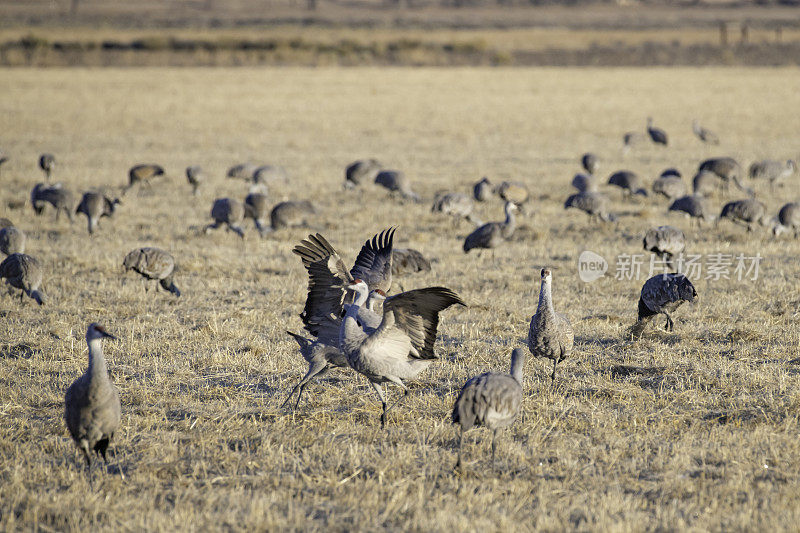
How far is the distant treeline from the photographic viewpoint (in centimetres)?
4847

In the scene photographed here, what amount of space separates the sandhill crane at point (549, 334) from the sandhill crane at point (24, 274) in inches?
203

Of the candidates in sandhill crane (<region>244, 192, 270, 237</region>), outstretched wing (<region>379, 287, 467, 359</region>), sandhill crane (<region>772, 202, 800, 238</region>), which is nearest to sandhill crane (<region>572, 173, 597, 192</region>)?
sandhill crane (<region>772, 202, 800, 238</region>)

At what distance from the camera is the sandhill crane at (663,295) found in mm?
7422

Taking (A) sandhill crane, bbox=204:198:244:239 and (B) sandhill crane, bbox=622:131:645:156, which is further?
(B) sandhill crane, bbox=622:131:645:156

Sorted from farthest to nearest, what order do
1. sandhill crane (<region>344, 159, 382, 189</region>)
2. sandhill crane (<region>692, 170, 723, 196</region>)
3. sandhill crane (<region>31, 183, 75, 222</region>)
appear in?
sandhill crane (<region>344, 159, 382, 189</region>)
sandhill crane (<region>692, 170, 723, 196</region>)
sandhill crane (<region>31, 183, 75, 222</region>)

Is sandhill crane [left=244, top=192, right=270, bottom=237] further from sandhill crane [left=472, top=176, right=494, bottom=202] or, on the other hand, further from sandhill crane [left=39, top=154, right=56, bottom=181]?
sandhill crane [left=39, top=154, right=56, bottom=181]

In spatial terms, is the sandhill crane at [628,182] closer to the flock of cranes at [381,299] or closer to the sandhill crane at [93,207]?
the flock of cranes at [381,299]

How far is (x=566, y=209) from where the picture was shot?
14125mm

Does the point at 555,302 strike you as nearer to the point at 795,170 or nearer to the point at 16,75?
the point at 795,170

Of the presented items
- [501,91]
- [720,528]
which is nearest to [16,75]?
[501,91]

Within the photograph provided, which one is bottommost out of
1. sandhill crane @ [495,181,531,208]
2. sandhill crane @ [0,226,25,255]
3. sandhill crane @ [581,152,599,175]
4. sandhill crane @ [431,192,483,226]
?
sandhill crane @ [0,226,25,255]

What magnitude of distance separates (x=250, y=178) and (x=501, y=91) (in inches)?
871

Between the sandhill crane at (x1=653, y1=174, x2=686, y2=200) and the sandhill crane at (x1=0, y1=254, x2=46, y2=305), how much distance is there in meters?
9.93

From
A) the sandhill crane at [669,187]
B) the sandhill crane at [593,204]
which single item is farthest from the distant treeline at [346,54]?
the sandhill crane at [593,204]
